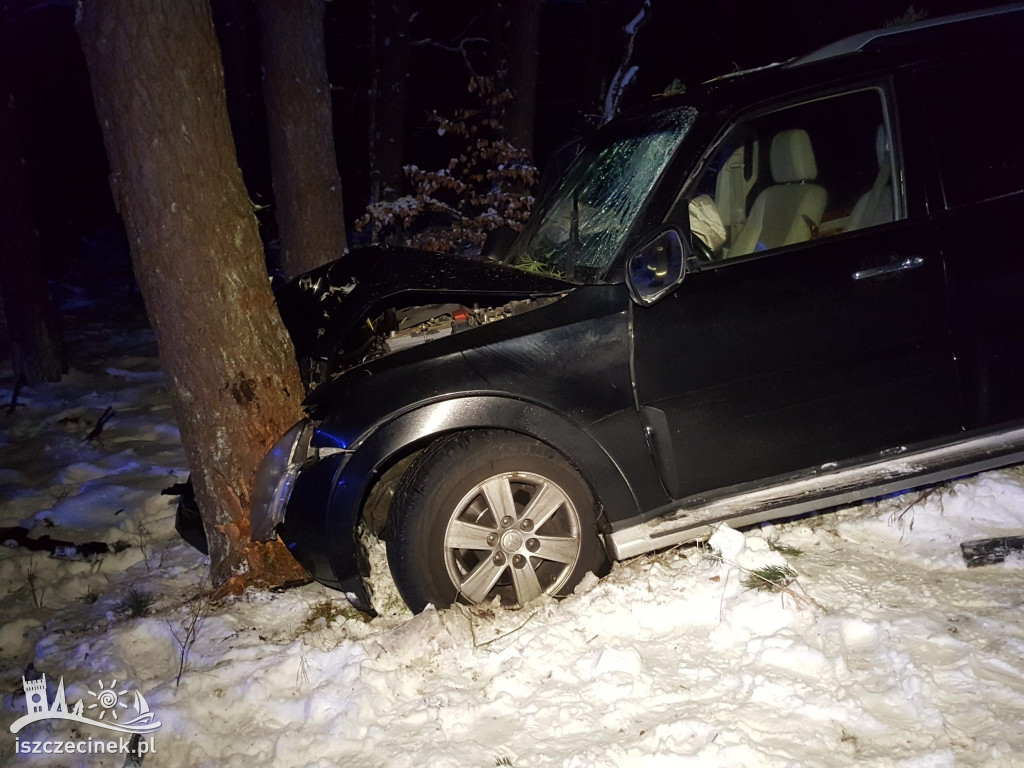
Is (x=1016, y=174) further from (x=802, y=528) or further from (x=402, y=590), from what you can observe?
(x=402, y=590)

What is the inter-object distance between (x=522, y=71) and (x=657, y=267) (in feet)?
23.4

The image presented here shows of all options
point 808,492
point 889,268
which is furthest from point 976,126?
point 808,492

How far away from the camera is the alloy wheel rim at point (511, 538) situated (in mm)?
3176

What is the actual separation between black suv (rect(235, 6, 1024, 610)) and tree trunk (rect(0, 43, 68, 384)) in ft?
19.8

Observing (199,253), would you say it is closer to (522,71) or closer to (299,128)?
(299,128)

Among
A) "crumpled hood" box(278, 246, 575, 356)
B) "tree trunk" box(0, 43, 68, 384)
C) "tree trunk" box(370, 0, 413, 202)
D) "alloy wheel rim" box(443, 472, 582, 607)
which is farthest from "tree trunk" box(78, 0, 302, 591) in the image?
"tree trunk" box(370, 0, 413, 202)

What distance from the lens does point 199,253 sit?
3625 millimetres

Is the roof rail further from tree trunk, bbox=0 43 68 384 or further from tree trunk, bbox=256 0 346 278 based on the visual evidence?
tree trunk, bbox=0 43 68 384

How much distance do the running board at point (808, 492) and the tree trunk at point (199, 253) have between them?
1824 mm

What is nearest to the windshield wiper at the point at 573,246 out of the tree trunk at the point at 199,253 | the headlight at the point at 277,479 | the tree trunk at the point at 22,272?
the headlight at the point at 277,479

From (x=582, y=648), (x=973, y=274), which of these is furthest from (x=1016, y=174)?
(x=582, y=648)

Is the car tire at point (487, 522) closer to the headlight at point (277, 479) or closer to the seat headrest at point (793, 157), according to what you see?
the headlight at point (277, 479)

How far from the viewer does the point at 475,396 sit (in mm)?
3139

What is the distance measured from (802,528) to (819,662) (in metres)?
1.08
